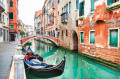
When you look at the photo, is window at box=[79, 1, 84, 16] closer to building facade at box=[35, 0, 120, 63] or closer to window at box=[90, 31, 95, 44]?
building facade at box=[35, 0, 120, 63]

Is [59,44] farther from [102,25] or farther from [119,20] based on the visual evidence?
[119,20]

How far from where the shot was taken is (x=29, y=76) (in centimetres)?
473

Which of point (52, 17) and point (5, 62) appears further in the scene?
point (52, 17)

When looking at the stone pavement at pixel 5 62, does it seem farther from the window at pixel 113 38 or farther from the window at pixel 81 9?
the window at pixel 81 9

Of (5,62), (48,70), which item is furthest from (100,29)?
(5,62)

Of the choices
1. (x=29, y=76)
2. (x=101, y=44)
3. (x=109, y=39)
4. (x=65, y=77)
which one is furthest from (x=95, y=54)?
(x=29, y=76)

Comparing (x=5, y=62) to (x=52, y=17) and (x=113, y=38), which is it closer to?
(x=113, y=38)

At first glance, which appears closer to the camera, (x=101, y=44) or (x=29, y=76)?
(x=29, y=76)

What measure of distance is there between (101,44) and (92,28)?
1.32m

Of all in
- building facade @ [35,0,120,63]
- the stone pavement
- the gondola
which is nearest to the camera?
the stone pavement

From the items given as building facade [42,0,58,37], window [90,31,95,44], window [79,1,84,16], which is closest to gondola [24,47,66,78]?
window [90,31,95,44]

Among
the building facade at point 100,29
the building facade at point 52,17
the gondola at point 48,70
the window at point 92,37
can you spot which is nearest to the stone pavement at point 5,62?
the gondola at point 48,70

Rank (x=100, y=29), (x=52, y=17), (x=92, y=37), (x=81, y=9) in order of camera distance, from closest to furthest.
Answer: (x=100, y=29), (x=92, y=37), (x=81, y=9), (x=52, y=17)

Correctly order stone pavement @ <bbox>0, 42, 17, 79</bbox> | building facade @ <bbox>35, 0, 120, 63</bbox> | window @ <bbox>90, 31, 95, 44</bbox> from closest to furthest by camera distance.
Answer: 1. stone pavement @ <bbox>0, 42, 17, 79</bbox>
2. building facade @ <bbox>35, 0, 120, 63</bbox>
3. window @ <bbox>90, 31, 95, 44</bbox>
